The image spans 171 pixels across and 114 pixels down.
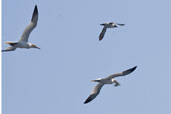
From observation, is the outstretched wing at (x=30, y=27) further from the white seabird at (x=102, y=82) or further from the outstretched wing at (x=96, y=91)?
the outstretched wing at (x=96, y=91)

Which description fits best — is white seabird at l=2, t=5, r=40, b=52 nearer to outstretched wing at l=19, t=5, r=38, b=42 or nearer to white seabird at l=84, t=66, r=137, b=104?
→ outstretched wing at l=19, t=5, r=38, b=42

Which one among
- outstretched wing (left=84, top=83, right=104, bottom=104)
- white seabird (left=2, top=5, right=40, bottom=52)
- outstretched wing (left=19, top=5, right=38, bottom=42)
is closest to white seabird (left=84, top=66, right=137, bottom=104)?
outstretched wing (left=84, top=83, right=104, bottom=104)

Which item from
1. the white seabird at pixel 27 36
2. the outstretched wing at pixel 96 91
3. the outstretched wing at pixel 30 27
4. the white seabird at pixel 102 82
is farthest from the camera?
the outstretched wing at pixel 96 91

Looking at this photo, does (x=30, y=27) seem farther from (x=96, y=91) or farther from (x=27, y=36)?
(x=96, y=91)

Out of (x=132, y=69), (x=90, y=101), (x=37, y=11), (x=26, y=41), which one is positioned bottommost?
(x=90, y=101)

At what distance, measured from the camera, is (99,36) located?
4778cm

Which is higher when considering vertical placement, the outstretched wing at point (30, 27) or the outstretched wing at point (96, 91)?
the outstretched wing at point (30, 27)

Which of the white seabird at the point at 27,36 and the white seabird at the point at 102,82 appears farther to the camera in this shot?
the white seabird at the point at 102,82

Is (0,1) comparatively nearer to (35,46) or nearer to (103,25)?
(35,46)

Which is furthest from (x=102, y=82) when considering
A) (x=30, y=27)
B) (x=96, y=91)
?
(x=30, y=27)

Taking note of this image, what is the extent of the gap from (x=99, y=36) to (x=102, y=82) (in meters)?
10.2

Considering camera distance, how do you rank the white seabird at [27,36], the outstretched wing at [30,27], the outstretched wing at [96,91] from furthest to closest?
the outstretched wing at [96,91], the outstretched wing at [30,27], the white seabird at [27,36]

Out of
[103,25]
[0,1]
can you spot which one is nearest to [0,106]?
[0,1]

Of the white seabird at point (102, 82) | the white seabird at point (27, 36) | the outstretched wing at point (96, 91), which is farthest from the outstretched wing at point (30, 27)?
the outstretched wing at point (96, 91)
